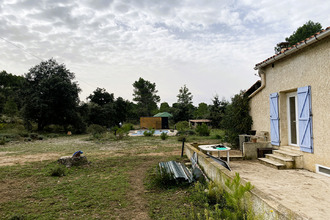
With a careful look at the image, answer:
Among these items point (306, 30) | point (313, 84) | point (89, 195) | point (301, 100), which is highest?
point (306, 30)

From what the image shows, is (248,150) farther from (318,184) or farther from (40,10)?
(40,10)

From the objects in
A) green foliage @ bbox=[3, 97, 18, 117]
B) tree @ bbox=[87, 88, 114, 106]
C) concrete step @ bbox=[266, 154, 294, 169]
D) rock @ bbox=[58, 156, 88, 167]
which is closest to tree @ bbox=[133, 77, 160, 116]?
tree @ bbox=[87, 88, 114, 106]

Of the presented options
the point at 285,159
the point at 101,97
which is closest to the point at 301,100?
the point at 285,159

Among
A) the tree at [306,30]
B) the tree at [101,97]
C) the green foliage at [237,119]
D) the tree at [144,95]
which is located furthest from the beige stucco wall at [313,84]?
the tree at [144,95]

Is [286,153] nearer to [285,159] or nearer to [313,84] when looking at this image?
[285,159]

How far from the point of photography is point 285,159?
5.36m

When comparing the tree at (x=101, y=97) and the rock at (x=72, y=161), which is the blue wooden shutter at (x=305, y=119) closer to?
the rock at (x=72, y=161)

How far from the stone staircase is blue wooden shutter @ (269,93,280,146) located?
35cm

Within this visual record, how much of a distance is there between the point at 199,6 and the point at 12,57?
12.7 m

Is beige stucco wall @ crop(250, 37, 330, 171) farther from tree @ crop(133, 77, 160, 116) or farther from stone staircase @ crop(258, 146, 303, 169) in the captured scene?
tree @ crop(133, 77, 160, 116)

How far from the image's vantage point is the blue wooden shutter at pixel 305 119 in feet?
16.5

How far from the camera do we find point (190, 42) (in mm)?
12469

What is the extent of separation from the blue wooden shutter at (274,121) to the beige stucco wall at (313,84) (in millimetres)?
113

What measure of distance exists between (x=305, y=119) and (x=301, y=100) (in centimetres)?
50
